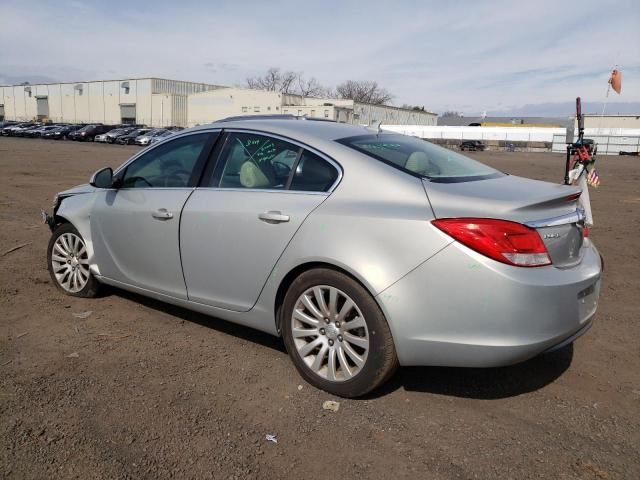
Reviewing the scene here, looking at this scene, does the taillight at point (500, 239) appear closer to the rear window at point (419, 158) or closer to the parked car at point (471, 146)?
the rear window at point (419, 158)

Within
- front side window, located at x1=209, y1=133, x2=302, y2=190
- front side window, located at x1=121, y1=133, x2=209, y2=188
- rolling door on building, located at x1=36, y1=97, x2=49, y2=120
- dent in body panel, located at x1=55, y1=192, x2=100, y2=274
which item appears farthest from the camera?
rolling door on building, located at x1=36, y1=97, x2=49, y2=120

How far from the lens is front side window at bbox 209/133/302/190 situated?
3445mm

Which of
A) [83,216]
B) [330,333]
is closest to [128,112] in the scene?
[83,216]

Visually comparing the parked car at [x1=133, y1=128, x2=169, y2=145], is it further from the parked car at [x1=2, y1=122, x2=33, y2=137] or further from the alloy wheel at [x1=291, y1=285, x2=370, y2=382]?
the alloy wheel at [x1=291, y1=285, x2=370, y2=382]

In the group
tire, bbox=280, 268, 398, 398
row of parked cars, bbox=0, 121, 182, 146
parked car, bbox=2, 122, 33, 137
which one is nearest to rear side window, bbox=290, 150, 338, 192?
tire, bbox=280, 268, 398, 398

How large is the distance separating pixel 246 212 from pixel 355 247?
33.2 inches

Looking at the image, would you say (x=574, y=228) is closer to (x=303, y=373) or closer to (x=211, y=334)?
(x=303, y=373)

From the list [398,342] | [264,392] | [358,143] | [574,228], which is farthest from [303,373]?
[574,228]

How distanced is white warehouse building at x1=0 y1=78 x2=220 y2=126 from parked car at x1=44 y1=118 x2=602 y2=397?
68736 mm

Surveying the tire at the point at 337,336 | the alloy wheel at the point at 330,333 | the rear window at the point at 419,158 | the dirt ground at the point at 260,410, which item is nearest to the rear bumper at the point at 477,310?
the tire at the point at 337,336

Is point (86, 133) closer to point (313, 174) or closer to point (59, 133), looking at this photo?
point (59, 133)

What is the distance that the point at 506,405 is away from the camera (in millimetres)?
3129

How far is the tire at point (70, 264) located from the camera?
464cm

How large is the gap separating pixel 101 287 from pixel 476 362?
3.38m
